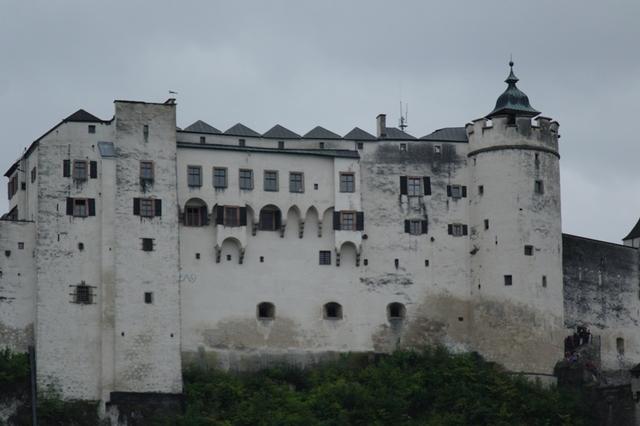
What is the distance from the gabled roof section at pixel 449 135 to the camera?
9314cm

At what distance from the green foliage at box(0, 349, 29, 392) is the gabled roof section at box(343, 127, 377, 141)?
19432 mm

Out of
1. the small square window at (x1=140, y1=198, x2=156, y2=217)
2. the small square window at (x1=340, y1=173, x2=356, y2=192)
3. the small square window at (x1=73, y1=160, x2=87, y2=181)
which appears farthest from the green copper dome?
the small square window at (x1=73, y1=160, x2=87, y2=181)

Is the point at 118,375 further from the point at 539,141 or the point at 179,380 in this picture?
the point at 539,141

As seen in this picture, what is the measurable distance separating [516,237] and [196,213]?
15.1 metres

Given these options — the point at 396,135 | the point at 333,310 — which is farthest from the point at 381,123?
the point at 333,310

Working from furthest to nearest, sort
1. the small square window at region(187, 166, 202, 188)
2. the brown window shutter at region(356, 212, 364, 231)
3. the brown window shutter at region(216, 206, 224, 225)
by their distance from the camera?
the brown window shutter at region(356, 212, 364, 231) → the small square window at region(187, 166, 202, 188) → the brown window shutter at region(216, 206, 224, 225)

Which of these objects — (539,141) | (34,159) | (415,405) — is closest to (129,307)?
(34,159)

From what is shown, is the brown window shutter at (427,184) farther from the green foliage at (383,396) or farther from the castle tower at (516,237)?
the green foliage at (383,396)

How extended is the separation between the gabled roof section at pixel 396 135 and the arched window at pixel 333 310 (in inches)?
339

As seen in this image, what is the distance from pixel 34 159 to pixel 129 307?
8039 millimetres

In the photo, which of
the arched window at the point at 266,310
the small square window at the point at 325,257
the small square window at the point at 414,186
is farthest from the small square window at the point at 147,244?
the small square window at the point at 414,186

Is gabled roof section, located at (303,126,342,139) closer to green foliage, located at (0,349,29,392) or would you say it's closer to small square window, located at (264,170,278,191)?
small square window, located at (264,170,278,191)

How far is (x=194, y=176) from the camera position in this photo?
8844cm

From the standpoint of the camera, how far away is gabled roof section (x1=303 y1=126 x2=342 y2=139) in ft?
302
